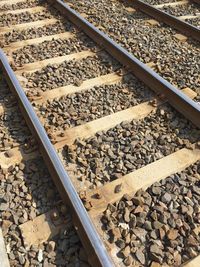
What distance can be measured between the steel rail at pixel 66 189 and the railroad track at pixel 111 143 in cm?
1

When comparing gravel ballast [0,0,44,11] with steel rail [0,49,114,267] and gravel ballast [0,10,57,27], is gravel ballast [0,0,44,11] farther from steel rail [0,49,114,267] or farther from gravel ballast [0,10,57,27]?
steel rail [0,49,114,267]

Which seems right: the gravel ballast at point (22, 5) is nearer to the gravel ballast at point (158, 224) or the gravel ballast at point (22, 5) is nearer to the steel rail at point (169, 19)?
the steel rail at point (169, 19)

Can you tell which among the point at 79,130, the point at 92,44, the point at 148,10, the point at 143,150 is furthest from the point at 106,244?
the point at 148,10

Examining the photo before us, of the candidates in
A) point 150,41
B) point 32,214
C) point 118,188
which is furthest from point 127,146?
point 150,41

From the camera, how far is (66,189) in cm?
330

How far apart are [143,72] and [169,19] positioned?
250 cm

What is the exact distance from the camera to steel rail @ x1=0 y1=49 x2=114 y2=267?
2.83 meters

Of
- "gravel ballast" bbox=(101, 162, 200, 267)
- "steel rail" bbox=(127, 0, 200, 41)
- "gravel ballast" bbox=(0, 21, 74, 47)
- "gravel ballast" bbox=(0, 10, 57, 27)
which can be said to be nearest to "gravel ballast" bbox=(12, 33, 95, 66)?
"gravel ballast" bbox=(0, 21, 74, 47)

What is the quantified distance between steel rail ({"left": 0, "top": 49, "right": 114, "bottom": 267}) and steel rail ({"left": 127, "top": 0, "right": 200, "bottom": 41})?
3.68m

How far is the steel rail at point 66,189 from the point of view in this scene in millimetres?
2828

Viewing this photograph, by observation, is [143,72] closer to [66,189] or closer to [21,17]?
[66,189]

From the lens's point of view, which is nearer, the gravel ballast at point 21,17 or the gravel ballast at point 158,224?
the gravel ballast at point 158,224

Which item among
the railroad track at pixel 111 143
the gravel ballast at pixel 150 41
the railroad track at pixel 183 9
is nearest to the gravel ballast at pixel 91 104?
the railroad track at pixel 111 143

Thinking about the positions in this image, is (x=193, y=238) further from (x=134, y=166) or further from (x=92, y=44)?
(x=92, y=44)
